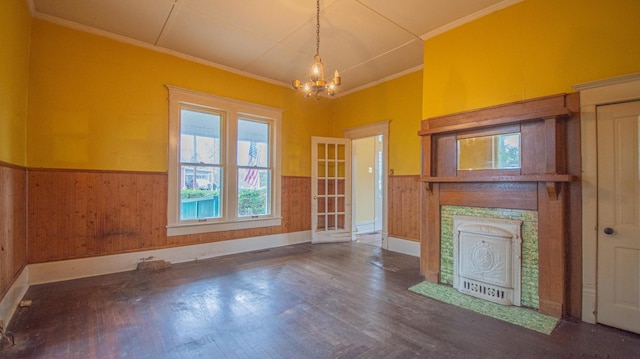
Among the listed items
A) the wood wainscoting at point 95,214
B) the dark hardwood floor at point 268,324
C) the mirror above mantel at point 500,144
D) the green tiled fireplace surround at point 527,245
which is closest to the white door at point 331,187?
the dark hardwood floor at point 268,324

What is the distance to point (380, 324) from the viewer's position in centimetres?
243

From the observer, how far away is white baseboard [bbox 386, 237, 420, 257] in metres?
4.70

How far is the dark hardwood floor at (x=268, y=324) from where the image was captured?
2049mm

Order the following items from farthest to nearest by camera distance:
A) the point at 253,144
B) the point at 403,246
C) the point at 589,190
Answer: the point at 253,144, the point at 403,246, the point at 589,190

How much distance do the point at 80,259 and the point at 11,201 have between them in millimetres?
1157

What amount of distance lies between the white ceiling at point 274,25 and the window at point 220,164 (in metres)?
Answer: 0.87

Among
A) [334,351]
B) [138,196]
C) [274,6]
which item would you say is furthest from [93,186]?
[334,351]

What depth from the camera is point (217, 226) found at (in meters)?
4.64

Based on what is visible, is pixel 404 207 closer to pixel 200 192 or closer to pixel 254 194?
pixel 254 194

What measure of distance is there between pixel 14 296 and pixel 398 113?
5539 mm

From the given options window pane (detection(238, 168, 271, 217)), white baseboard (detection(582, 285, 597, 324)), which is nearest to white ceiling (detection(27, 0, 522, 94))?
window pane (detection(238, 168, 271, 217))

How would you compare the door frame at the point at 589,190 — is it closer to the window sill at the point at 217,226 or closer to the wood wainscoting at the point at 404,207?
the wood wainscoting at the point at 404,207

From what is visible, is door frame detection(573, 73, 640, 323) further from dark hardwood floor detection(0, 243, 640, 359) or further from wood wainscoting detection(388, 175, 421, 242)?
wood wainscoting detection(388, 175, 421, 242)

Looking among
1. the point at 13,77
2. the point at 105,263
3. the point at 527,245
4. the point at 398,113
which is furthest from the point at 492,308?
the point at 13,77
